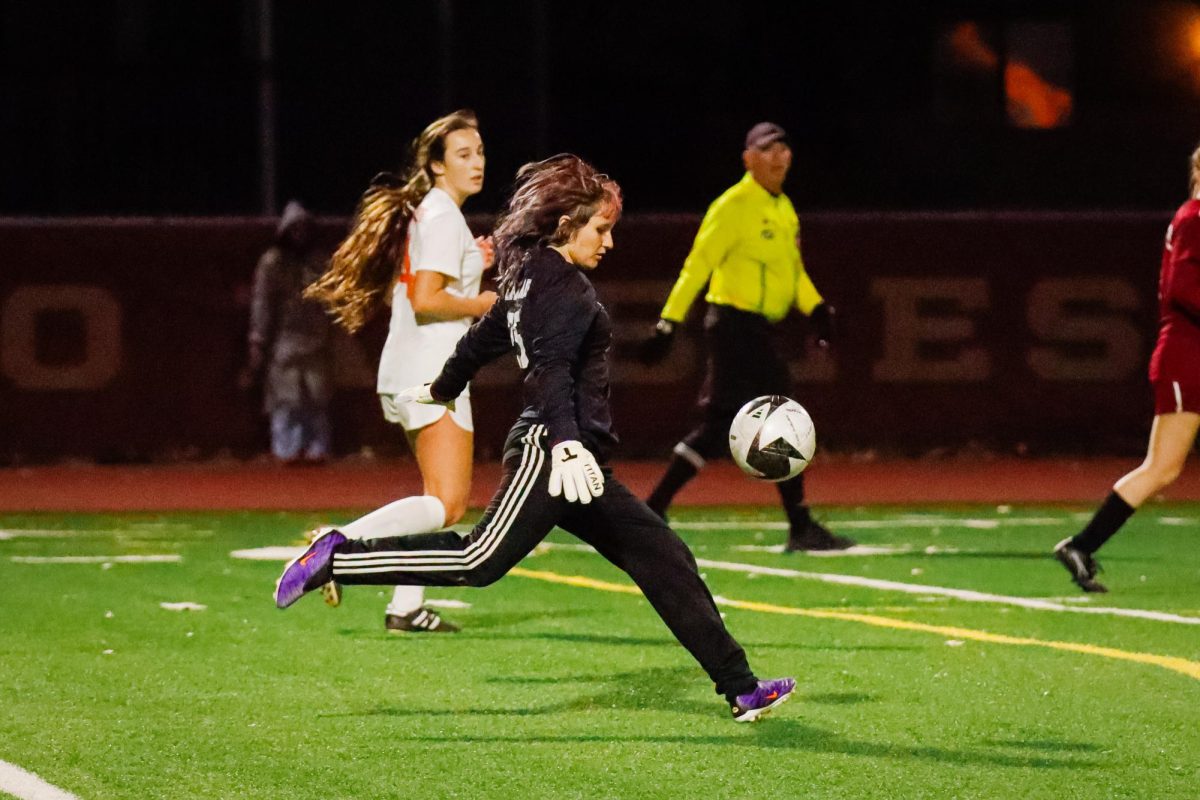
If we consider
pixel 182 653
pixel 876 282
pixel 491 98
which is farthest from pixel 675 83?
pixel 182 653

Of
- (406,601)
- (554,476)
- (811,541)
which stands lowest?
(811,541)

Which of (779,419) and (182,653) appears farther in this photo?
(182,653)

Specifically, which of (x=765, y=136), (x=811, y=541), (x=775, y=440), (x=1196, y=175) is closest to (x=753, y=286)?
(x=765, y=136)

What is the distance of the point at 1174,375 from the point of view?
1112 cm

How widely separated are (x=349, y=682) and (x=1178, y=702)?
116 inches

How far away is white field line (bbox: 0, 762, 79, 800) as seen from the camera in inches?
262

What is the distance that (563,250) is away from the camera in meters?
7.85

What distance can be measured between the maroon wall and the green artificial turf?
7123 mm

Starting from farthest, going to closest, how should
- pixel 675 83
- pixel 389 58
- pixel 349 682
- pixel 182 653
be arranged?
pixel 675 83, pixel 389 58, pixel 182 653, pixel 349 682

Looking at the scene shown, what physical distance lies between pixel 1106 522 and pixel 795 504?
2.41 meters

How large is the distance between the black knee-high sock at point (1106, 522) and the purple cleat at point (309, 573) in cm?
461

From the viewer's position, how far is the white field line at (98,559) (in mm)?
12992

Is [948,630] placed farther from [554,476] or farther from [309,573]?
[309,573]

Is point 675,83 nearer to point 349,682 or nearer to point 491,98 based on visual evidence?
point 491,98
